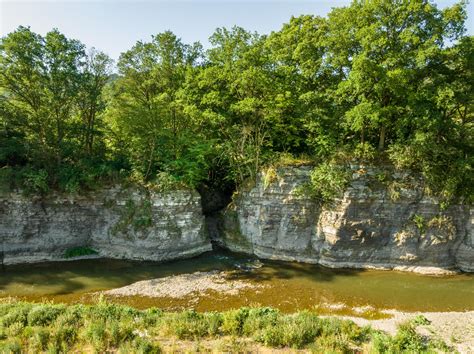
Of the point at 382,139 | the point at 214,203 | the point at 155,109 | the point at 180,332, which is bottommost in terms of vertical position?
the point at 180,332

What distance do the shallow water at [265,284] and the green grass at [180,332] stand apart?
2522mm

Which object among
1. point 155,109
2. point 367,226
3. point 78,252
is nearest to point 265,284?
point 367,226

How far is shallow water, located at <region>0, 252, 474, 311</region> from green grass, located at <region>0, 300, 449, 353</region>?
252cm

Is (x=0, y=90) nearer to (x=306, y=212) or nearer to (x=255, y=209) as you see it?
(x=255, y=209)

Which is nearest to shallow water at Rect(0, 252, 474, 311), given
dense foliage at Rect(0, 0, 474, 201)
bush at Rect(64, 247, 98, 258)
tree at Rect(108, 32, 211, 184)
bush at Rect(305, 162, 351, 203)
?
bush at Rect(64, 247, 98, 258)

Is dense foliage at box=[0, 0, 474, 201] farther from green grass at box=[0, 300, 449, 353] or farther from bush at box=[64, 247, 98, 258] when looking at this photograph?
green grass at box=[0, 300, 449, 353]

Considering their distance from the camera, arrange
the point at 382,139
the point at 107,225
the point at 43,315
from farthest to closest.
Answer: the point at 107,225 → the point at 382,139 → the point at 43,315

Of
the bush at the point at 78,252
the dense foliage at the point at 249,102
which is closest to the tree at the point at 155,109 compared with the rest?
the dense foliage at the point at 249,102

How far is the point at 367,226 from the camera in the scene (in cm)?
1738

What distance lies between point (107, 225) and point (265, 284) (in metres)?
11.5

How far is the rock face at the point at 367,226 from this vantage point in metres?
16.7

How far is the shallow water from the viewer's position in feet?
45.5

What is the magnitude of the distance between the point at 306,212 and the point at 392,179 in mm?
5629

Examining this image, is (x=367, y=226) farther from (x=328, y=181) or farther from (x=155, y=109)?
(x=155, y=109)
